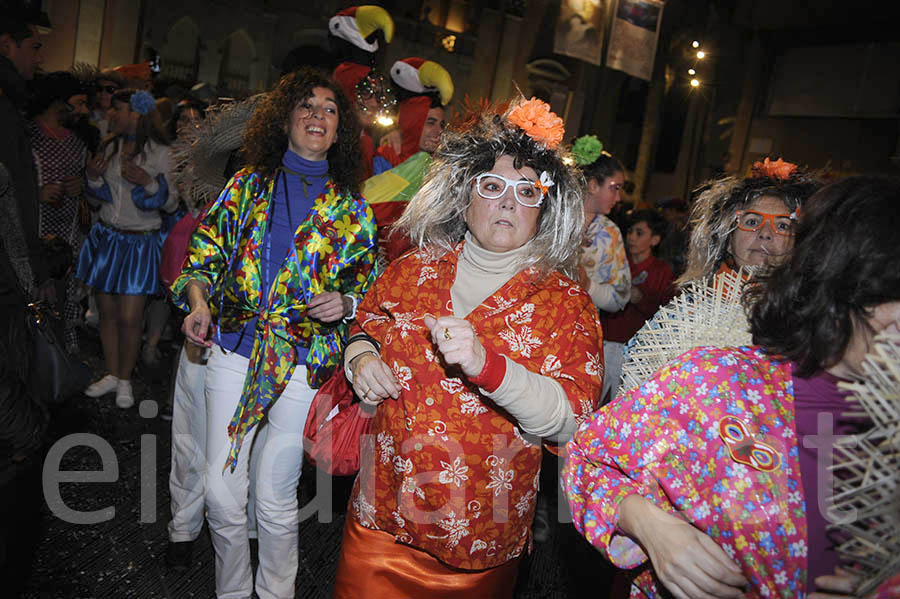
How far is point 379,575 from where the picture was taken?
2.04m

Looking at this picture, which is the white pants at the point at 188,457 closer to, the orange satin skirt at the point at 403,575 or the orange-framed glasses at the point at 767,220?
the orange satin skirt at the point at 403,575

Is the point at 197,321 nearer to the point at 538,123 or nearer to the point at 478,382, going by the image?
the point at 478,382

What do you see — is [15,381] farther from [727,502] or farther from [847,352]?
[847,352]

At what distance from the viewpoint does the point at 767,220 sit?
8.64 feet

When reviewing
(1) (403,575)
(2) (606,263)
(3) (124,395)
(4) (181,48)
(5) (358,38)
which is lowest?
(3) (124,395)

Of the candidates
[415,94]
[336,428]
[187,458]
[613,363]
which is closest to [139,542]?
[187,458]

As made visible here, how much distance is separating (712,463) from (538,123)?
134 centimetres

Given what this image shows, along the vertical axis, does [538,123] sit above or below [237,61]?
below

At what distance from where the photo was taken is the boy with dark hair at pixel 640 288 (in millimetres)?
4262

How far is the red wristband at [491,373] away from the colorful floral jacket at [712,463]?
289mm

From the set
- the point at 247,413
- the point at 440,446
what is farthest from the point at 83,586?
the point at 440,446

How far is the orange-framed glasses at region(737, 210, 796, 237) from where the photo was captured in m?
2.62

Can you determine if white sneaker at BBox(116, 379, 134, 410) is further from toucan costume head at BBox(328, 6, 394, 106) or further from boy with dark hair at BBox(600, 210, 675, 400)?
boy with dark hair at BBox(600, 210, 675, 400)

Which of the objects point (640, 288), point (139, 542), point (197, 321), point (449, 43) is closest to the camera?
point (197, 321)
